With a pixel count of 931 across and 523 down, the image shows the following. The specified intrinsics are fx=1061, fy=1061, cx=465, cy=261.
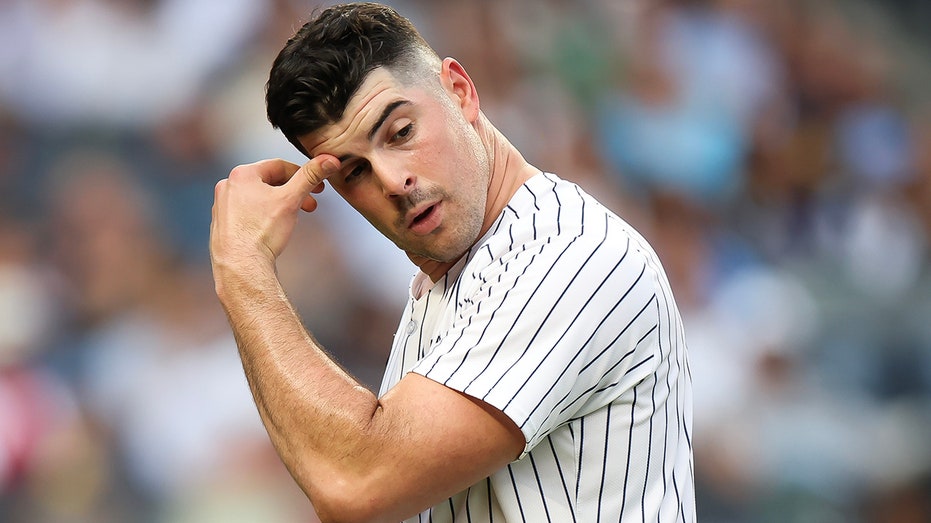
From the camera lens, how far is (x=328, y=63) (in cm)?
173

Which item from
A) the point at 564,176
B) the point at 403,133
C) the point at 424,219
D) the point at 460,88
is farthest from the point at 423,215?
the point at 564,176

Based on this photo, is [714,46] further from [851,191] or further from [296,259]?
[296,259]

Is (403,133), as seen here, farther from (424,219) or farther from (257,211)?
(257,211)

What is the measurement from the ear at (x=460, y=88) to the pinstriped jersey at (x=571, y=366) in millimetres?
283

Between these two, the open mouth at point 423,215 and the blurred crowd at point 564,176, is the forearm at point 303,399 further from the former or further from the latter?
the blurred crowd at point 564,176

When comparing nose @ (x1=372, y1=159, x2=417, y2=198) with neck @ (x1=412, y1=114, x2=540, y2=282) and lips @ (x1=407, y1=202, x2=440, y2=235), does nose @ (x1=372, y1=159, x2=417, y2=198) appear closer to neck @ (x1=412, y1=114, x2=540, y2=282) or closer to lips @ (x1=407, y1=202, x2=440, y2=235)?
lips @ (x1=407, y1=202, x2=440, y2=235)

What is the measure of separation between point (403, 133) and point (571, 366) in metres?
0.52

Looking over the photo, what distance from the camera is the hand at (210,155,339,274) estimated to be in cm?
173

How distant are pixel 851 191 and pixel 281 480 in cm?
264

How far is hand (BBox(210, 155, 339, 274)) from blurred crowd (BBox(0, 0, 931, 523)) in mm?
1872

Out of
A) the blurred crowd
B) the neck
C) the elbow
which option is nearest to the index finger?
the neck

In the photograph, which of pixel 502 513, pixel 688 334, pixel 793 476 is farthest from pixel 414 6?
pixel 502 513

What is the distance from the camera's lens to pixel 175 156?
386 cm

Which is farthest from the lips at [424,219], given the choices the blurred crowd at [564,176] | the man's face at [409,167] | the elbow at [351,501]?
the blurred crowd at [564,176]
